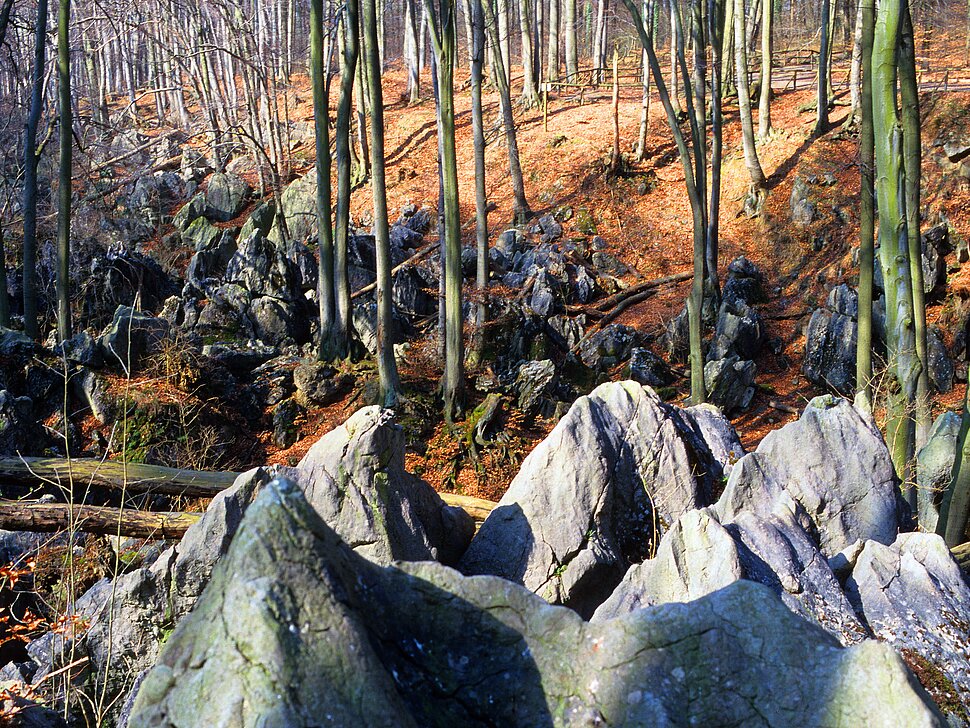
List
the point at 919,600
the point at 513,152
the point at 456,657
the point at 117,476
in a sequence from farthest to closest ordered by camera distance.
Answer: the point at 513,152 < the point at 117,476 < the point at 919,600 < the point at 456,657

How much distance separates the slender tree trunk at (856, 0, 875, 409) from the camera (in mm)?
7707

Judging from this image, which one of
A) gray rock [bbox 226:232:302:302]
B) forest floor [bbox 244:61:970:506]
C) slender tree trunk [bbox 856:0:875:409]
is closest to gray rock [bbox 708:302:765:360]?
forest floor [bbox 244:61:970:506]

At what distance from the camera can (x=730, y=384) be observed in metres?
12.2

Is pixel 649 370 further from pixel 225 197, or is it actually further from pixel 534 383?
pixel 225 197

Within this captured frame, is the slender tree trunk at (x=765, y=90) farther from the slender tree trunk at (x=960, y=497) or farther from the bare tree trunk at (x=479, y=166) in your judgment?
the slender tree trunk at (x=960, y=497)

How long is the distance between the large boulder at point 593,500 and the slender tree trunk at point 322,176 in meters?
8.16

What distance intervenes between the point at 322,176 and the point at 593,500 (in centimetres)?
914

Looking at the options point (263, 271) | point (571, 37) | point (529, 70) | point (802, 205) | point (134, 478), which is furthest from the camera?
point (571, 37)

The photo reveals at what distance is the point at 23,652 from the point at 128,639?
1.57 m

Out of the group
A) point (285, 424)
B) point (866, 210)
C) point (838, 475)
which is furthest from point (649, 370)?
point (838, 475)

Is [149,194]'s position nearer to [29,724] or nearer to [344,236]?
[344,236]

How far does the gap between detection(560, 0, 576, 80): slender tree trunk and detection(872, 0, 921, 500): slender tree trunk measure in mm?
19582

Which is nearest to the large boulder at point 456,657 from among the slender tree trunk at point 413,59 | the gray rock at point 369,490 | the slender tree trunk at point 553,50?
the gray rock at point 369,490

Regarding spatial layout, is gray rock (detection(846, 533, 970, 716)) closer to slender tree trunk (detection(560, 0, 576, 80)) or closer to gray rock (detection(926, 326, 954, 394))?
gray rock (detection(926, 326, 954, 394))
